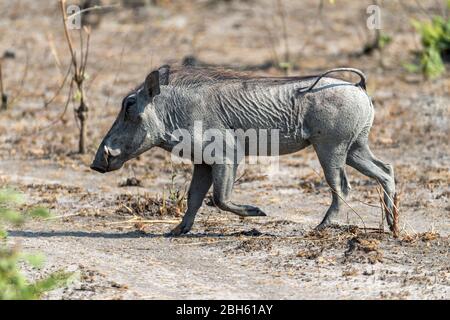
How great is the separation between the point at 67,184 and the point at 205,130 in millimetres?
2600

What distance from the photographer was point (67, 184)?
10.1 m

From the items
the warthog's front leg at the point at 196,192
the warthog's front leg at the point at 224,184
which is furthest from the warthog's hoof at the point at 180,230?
the warthog's front leg at the point at 224,184

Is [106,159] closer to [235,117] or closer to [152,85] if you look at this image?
[152,85]

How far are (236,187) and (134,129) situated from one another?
2.27 m

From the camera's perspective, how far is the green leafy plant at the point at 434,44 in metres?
14.2

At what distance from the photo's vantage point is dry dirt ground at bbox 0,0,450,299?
710 centimetres

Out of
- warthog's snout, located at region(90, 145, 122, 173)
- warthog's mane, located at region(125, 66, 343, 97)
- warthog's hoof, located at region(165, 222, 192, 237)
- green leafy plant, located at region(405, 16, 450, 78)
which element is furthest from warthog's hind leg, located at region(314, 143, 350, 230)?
green leafy plant, located at region(405, 16, 450, 78)

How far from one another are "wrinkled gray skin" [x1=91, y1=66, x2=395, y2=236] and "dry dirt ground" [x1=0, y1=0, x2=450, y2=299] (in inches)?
19.6

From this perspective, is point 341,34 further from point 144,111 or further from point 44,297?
point 44,297

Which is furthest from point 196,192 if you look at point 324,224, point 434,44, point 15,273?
point 434,44

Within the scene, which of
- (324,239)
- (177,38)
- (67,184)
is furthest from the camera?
(177,38)

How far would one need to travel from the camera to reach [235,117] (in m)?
8.02

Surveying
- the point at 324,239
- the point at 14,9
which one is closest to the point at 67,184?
the point at 324,239

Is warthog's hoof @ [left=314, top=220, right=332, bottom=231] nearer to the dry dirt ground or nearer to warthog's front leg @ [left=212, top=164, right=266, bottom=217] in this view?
the dry dirt ground
